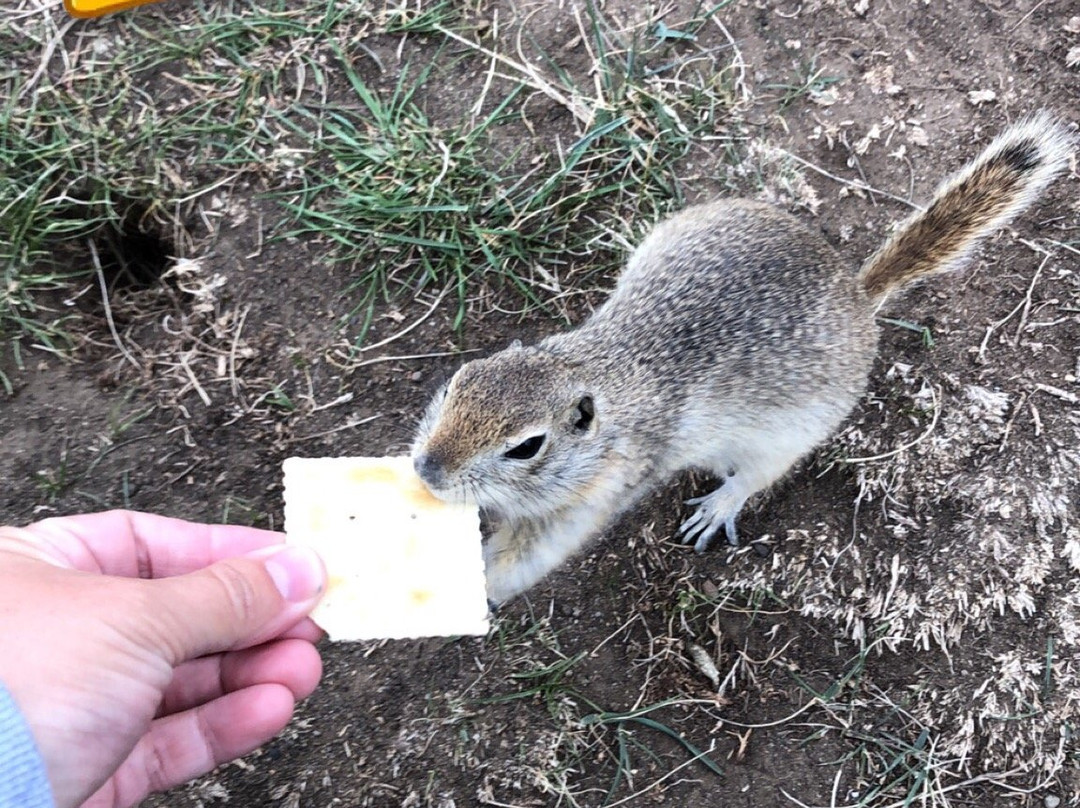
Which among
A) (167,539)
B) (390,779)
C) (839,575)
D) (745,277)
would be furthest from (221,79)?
(839,575)

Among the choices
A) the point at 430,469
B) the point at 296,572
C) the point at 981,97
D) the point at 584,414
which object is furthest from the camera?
the point at 981,97

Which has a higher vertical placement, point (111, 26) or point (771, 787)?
point (111, 26)

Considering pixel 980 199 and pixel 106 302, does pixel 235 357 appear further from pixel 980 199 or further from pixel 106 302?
pixel 980 199

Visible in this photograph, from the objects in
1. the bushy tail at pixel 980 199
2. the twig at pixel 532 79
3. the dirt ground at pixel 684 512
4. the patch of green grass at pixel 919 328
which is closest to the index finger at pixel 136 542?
the dirt ground at pixel 684 512

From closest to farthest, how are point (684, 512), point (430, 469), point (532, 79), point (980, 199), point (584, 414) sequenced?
point (430, 469)
point (584, 414)
point (980, 199)
point (684, 512)
point (532, 79)

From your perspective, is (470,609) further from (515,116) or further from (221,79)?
(221,79)

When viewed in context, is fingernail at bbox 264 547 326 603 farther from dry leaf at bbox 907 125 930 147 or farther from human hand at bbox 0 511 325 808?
dry leaf at bbox 907 125 930 147

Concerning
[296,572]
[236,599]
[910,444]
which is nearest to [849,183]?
[910,444]

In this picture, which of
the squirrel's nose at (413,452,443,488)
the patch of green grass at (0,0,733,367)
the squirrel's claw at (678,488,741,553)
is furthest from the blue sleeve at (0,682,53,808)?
the squirrel's claw at (678,488,741,553)
